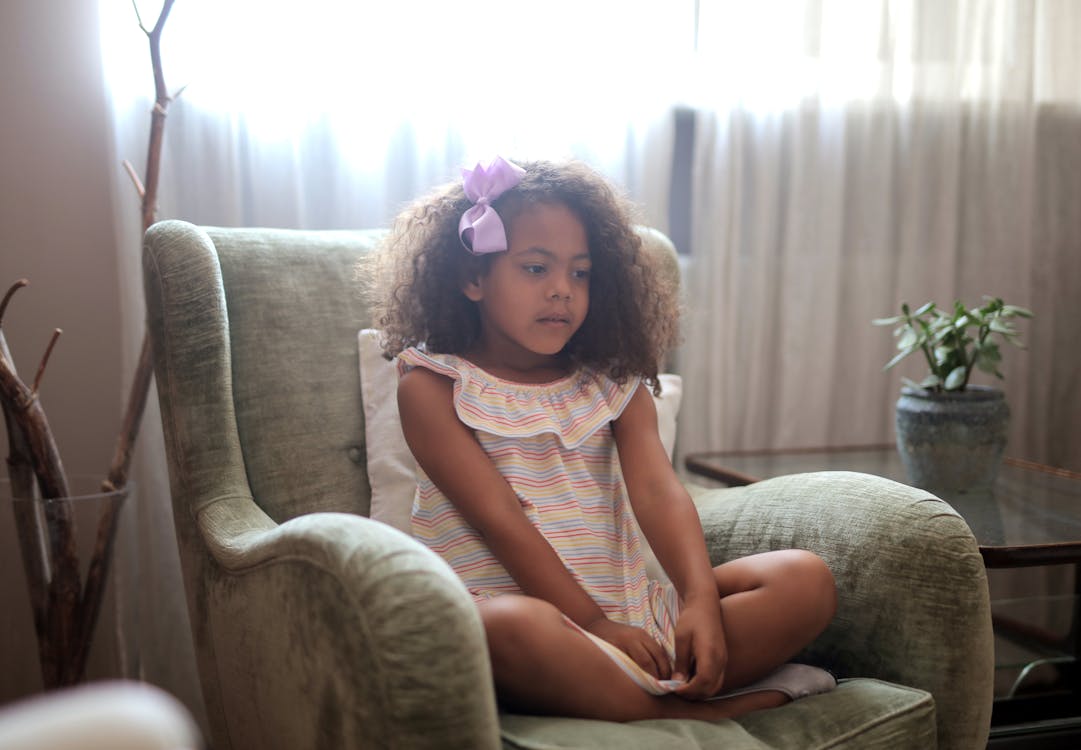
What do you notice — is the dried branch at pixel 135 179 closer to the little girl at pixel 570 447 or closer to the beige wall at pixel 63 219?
the beige wall at pixel 63 219

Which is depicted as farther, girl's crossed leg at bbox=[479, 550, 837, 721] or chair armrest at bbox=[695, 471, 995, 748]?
chair armrest at bbox=[695, 471, 995, 748]

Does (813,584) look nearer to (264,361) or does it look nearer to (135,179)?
(264,361)

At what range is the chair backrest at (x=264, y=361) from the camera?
1265 millimetres

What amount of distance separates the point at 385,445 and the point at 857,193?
4.05 ft

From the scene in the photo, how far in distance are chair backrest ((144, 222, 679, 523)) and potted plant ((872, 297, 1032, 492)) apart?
0.88 meters

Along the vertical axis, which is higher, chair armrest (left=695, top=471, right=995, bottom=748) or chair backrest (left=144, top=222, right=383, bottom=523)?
chair backrest (left=144, top=222, right=383, bottom=523)

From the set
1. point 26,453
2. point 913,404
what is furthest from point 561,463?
point 26,453

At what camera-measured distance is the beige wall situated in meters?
1.73

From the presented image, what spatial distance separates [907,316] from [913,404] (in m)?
0.15

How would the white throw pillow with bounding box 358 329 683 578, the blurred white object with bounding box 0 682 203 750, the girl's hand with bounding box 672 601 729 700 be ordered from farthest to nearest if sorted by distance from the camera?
the white throw pillow with bounding box 358 329 683 578
the girl's hand with bounding box 672 601 729 700
the blurred white object with bounding box 0 682 203 750

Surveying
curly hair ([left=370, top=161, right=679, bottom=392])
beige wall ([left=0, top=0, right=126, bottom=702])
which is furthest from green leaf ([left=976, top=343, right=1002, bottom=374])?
beige wall ([left=0, top=0, right=126, bottom=702])

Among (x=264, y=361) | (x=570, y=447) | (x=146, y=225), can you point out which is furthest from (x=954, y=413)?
(x=146, y=225)

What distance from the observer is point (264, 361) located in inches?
53.6

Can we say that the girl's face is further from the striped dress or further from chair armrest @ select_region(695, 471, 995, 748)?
chair armrest @ select_region(695, 471, 995, 748)
